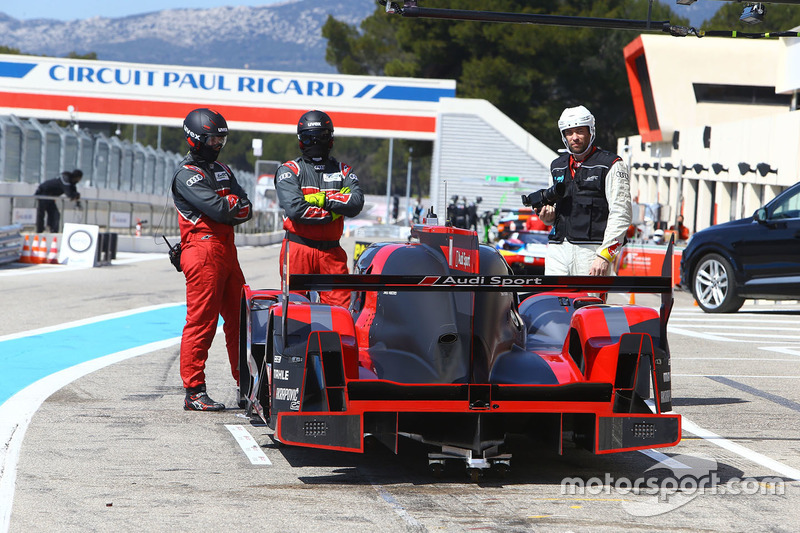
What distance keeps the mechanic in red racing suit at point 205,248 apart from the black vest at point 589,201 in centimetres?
232

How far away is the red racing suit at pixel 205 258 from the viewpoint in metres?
7.35

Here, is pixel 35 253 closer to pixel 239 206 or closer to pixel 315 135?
pixel 239 206

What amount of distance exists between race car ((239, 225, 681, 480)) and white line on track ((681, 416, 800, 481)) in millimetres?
747

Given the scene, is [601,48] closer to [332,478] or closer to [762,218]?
[762,218]

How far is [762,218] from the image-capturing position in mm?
14195

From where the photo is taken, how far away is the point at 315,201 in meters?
7.57

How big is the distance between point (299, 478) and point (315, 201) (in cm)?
255

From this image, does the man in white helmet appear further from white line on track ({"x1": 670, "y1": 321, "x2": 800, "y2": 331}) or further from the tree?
the tree

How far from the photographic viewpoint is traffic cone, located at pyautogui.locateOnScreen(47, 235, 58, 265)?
22250 millimetres

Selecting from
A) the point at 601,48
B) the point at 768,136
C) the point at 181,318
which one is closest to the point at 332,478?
the point at 181,318

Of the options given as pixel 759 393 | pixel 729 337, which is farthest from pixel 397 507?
pixel 729 337

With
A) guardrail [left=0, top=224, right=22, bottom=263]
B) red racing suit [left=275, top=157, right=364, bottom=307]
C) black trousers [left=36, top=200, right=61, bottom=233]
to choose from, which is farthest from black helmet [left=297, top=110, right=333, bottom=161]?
black trousers [left=36, top=200, right=61, bottom=233]

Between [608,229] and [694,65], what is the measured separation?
132 feet
